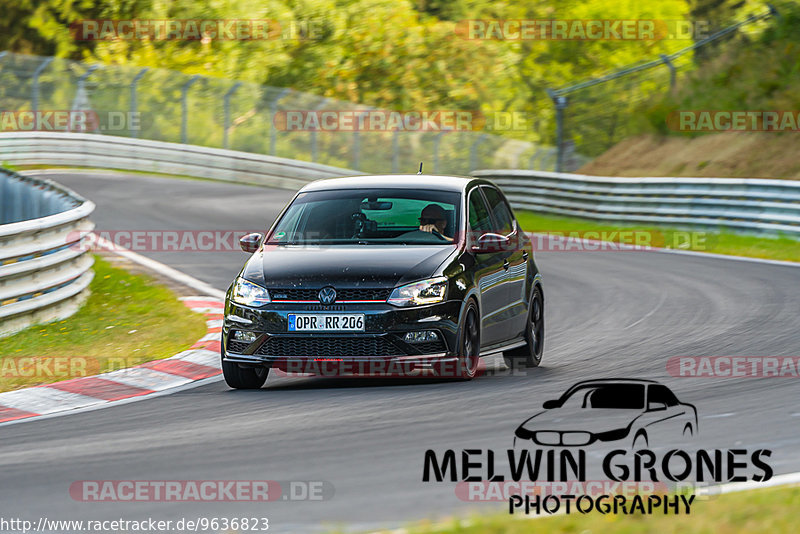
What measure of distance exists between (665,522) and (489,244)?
501cm

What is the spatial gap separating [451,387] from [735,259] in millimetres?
12000

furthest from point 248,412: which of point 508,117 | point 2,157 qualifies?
point 508,117

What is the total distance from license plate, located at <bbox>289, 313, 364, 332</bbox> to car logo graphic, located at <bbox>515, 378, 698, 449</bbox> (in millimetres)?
1498

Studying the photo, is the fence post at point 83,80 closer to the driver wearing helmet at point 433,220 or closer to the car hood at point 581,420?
the driver wearing helmet at point 433,220

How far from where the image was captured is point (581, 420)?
25.9 ft

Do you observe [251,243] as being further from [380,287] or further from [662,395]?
[662,395]

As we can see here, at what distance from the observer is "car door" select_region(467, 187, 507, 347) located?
10.1 m

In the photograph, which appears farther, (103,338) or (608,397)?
(103,338)

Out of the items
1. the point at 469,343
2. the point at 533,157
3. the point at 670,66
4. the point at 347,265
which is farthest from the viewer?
the point at 533,157

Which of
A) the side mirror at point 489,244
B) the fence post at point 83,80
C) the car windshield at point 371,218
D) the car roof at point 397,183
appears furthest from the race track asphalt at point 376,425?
the fence post at point 83,80

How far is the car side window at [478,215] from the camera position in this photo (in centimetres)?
1062

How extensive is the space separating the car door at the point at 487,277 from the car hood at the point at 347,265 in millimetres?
303

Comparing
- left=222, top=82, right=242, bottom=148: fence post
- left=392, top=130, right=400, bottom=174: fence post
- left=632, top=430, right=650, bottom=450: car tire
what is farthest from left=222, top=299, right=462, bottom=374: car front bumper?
left=392, top=130, right=400, bottom=174: fence post

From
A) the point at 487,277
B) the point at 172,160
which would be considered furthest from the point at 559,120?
the point at 487,277
